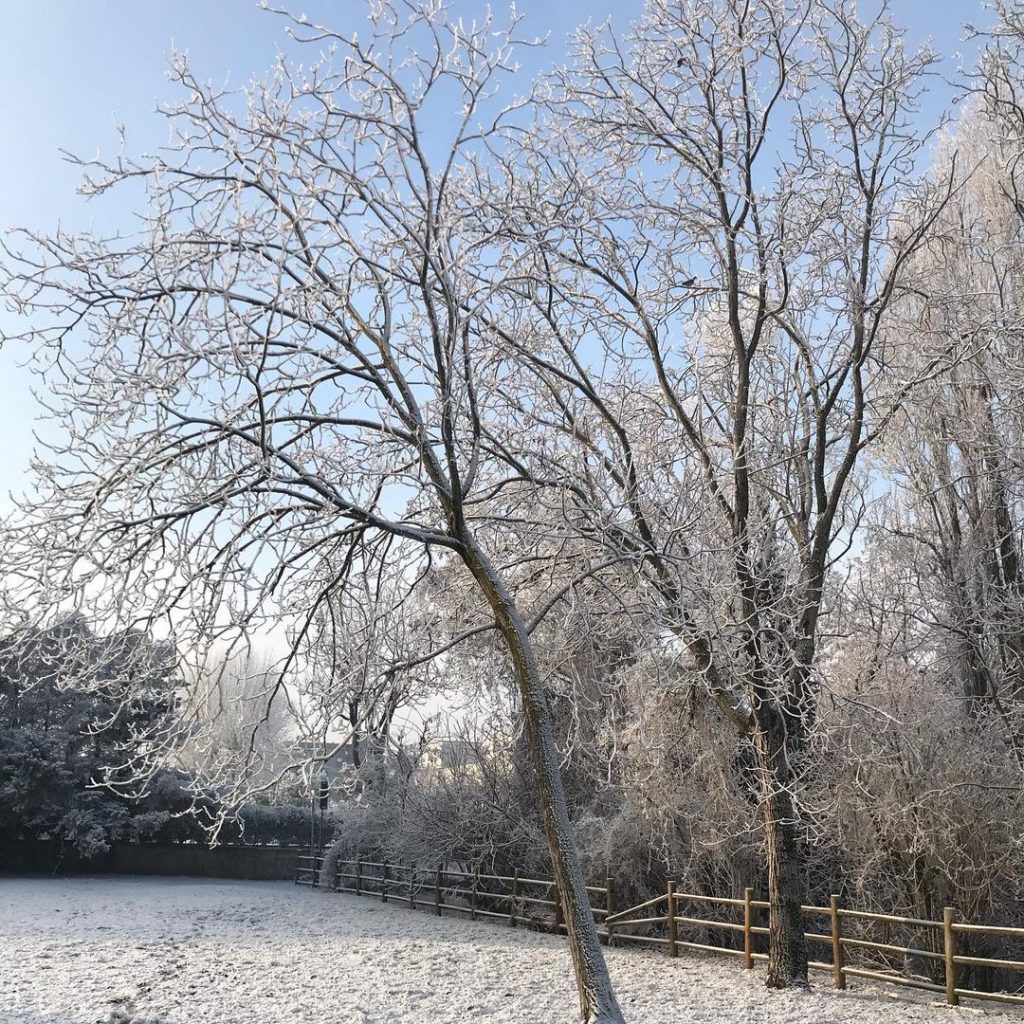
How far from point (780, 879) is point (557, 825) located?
13.7 ft

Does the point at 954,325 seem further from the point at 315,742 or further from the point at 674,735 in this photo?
the point at 315,742

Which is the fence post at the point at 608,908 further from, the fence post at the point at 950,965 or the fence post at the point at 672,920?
the fence post at the point at 950,965

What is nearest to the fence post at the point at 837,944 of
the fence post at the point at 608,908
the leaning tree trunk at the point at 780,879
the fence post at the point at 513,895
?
the leaning tree trunk at the point at 780,879

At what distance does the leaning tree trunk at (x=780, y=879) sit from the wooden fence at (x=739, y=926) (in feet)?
1.51

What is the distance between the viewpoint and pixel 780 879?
9070 millimetres

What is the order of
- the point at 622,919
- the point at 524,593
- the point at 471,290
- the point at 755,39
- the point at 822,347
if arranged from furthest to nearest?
the point at 622,919 < the point at 524,593 < the point at 822,347 < the point at 755,39 < the point at 471,290

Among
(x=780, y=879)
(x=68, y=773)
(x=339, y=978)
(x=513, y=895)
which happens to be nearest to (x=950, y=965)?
(x=780, y=879)

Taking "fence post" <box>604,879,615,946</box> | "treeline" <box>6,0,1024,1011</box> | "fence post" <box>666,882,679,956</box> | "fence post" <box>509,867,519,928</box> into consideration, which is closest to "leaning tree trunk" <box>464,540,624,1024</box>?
"treeline" <box>6,0,1024,1011</box>

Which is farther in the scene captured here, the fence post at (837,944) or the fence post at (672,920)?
the fence post at (672,920)

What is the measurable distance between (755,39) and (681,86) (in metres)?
0.82

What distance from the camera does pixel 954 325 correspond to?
988 cm

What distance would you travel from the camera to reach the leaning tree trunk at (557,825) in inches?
224

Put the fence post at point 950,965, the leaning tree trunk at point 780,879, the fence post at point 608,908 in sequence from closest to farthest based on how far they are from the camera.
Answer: the fence post at point 950,965
the leaning tree trunk at point 780,879
the fence post at point 608,908

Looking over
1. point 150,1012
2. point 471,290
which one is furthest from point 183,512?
point 150,1012
